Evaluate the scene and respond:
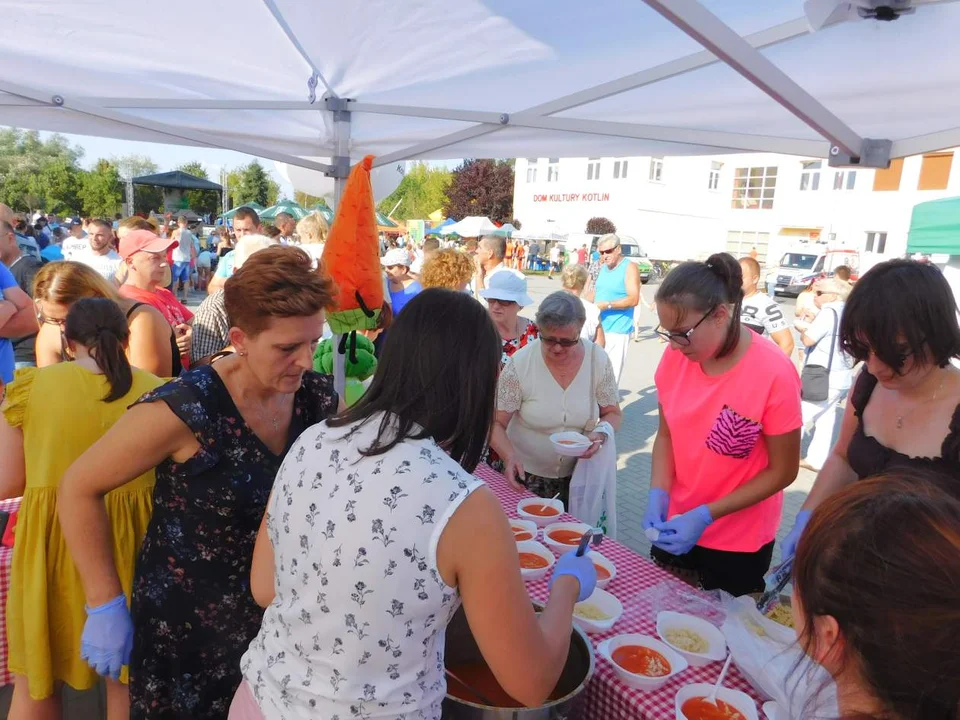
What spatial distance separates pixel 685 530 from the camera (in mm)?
2166

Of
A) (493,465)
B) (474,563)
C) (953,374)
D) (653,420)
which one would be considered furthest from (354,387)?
(653,420)

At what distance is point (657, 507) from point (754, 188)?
35904 mm

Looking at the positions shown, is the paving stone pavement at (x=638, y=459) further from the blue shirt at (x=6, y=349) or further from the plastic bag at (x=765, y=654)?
the blue shirt at (x=6, y=349)

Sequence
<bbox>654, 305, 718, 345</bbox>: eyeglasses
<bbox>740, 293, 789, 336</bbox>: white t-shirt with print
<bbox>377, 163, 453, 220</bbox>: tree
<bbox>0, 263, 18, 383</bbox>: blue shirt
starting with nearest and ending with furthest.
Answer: <bbox>654, 305, 718, 345</bbox>: eyeglasses, <bbox>0, 263, 18, 383</bbox>: blue shirt, <bbox>740, 293, 789, 336</bbox>: white t-shirt with print, <bbox>377, 163, 453, 220</bbox>: tree

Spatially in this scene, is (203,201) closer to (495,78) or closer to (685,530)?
(495,78)

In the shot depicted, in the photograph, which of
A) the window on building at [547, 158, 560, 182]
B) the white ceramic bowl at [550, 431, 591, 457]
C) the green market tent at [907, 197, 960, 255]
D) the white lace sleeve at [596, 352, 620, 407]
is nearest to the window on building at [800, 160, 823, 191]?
the window on building at [547, 158, 560, 182]

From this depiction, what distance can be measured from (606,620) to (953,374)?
1.26 meters

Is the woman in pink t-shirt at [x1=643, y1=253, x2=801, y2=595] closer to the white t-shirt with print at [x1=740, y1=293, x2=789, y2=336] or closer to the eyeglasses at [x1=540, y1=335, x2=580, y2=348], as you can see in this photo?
the eyeglasses at [x1=540, y1=335, x2=580, y2=348]

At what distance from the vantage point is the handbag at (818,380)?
563cm

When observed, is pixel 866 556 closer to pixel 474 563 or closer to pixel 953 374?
pixel 474 563

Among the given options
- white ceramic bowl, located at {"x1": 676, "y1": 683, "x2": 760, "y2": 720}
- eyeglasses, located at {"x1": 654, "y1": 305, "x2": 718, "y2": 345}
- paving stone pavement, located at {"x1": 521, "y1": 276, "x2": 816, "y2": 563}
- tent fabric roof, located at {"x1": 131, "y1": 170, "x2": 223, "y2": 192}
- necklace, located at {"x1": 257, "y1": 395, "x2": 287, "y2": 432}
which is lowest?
paving stone pavement, located at {"x1": 521, "y1": 276, "x2": 816, "y2": 563}

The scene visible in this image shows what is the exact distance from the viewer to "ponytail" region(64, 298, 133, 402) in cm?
195

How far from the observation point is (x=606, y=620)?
5.86 feet

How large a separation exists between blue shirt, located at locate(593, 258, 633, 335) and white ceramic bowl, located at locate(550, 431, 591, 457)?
3.99 metres
